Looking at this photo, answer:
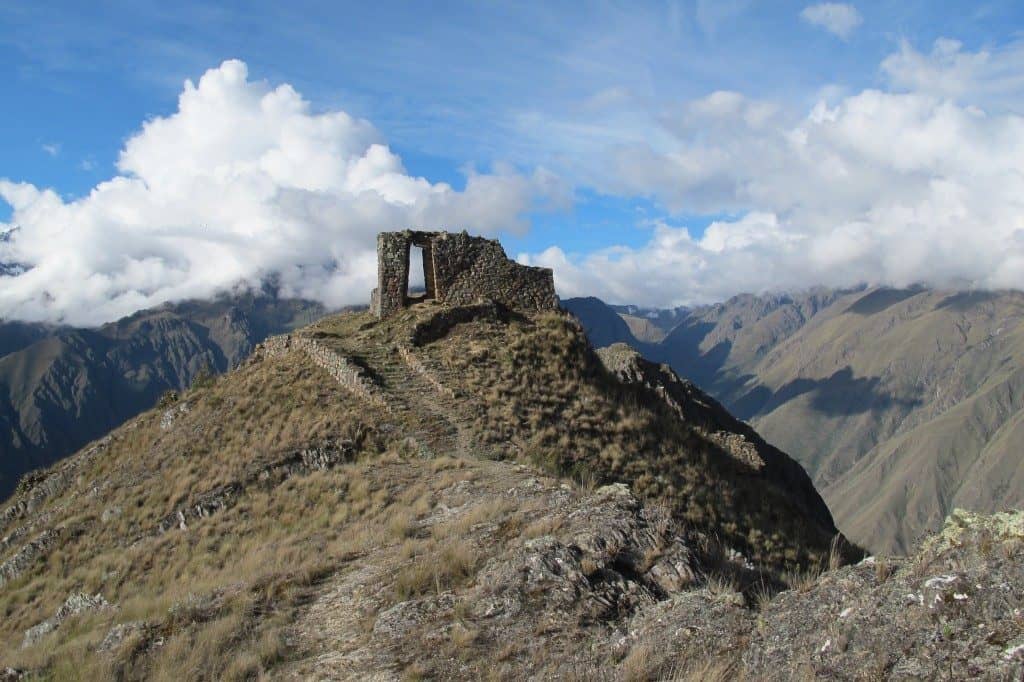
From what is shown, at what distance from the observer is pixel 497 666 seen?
7.75 m

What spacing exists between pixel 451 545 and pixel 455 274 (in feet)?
67.6

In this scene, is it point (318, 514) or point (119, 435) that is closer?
point (318, 514)

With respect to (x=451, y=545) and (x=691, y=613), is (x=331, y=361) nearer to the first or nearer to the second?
(x=451, y=545)

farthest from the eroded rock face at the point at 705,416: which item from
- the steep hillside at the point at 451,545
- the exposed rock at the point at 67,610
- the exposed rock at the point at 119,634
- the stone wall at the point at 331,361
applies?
the exposed rock at the point at 119,634

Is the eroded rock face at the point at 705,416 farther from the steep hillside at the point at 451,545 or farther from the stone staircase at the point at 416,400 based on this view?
the stone staircase at the point at 416,400

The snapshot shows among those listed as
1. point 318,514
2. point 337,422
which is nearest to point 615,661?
point 318,514

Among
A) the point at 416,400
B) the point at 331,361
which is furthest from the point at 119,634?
the point at 331,361

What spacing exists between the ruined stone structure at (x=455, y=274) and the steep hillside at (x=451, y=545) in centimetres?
145

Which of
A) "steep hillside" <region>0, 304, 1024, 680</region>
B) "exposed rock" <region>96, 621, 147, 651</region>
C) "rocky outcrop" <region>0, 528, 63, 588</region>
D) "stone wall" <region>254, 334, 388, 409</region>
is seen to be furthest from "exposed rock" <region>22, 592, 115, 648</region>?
"stone wall" <region>254, 334, 388, 409</region>

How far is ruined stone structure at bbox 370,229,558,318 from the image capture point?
30.6 meters

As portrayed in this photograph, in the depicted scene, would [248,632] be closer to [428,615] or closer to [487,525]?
[428,615]

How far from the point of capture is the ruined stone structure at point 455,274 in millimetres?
30562

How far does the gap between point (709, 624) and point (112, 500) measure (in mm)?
20409

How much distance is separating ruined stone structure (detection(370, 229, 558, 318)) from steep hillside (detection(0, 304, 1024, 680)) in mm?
1447
